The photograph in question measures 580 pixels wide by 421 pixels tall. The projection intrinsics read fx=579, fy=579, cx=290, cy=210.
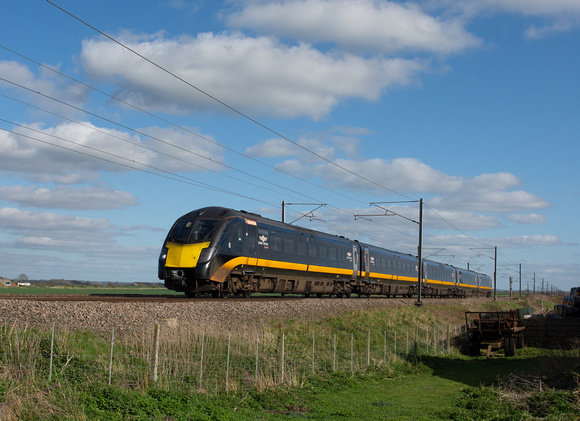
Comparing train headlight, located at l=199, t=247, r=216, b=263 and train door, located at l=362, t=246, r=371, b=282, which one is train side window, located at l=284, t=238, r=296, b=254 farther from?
train door, located at l=362, t=246, r=371, b=282

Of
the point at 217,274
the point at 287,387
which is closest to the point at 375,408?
the point at 287,387

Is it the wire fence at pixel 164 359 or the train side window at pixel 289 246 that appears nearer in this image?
the wire fence at pixel 164 359

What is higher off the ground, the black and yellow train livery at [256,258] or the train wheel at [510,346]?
the black and yellow train livery at [256,258]

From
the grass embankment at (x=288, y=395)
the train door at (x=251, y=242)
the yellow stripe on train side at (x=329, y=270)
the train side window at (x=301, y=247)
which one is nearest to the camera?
the grass embankment at (x=288, y=395)

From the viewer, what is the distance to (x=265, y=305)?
25156 mm

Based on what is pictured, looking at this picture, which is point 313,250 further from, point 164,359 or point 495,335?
point 164,359

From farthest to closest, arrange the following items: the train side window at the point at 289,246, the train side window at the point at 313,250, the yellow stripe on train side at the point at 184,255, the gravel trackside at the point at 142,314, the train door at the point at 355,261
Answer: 1. the train door at the point at 355,261
2. the train side window at the point at 313,250
3. the train side window at the point at 289,246
4. the yellow stripe on train side at the point at 184,255
5. the gravel trackside at the point at 142,314

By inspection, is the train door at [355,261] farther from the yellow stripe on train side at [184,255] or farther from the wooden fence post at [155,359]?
the wooden fence post at [155,359]

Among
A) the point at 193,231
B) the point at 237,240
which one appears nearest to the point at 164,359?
the point at 193,231

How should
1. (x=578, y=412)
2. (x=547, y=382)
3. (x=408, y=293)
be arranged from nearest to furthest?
(x=578, y=412) < (x=547, y=382) < (x=408, y=293)

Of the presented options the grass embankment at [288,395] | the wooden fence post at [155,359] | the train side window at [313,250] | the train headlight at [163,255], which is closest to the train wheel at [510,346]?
the grass embankment at [288,395]

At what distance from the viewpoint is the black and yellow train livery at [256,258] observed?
2572cm

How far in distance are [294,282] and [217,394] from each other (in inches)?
800

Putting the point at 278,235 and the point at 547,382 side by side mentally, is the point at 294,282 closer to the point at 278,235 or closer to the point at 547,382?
the point at 278,235
